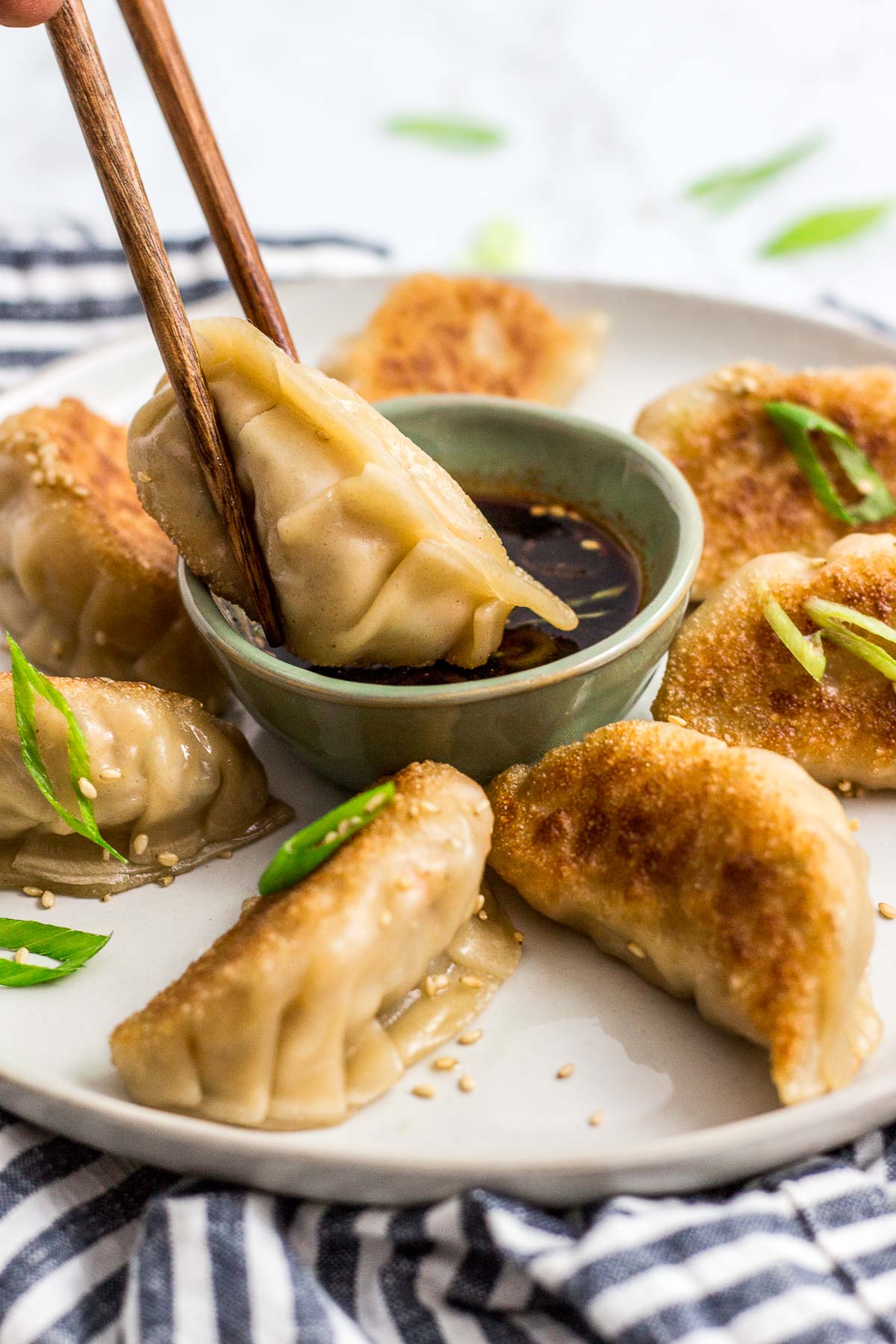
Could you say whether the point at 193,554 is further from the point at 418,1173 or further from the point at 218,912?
the point at 418,1173

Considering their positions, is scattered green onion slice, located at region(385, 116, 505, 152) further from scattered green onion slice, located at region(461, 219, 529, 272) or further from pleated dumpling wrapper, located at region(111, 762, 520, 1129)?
pleated dumpling wrapper, located at region(111, 762, 520, 1129)

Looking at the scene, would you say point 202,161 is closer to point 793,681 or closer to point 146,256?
point 146,256

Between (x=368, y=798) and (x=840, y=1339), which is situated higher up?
(x=368, y=798)

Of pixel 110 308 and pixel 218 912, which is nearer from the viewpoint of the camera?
pixel 218 912

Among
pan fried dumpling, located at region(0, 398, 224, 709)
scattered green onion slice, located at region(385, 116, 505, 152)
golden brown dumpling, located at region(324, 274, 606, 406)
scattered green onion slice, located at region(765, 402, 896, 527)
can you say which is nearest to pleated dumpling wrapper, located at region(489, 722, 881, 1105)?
pan fried dumpling, located at region(0, 398, 224, 709)

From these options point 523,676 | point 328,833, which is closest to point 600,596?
point 523,676

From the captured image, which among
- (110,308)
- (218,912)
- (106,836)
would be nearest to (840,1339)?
(218,912)
